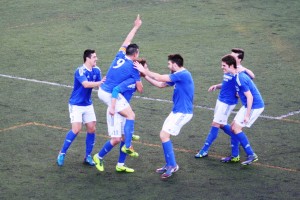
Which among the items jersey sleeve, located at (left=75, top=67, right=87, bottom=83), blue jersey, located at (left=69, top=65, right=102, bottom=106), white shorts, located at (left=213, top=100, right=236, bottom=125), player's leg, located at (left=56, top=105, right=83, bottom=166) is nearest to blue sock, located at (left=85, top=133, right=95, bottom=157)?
player's leg, located at (left=56, top=105, right=83, bottom=166)

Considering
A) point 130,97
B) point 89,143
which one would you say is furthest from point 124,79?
point 89,143

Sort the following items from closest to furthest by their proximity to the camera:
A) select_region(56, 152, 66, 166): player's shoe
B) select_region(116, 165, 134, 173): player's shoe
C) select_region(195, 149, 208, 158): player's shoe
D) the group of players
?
1. the group of players
2. select_region(116, 165, 134, 173): player's shoe
3. select_region(56, 152, 66, 166): player's shoe
4. select_region(195, 149, 208, 158): player's shoe

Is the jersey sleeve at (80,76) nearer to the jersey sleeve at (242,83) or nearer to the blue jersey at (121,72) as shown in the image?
the blue jersey at (121,72)

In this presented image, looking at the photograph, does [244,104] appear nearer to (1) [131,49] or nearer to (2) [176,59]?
(2) [176,59]

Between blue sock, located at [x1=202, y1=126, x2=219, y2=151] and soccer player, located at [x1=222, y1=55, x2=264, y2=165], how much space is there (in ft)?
1.31

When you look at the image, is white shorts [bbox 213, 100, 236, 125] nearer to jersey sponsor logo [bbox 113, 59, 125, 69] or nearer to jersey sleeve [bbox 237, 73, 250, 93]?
jersey sleeve [bbox 237, 73, 250, 93]

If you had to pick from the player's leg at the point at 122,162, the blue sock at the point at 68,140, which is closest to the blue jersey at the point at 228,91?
the player's leg at the point at 122,162

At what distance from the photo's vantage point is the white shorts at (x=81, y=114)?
14688 millimetres

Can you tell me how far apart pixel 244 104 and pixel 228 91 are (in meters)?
0.45

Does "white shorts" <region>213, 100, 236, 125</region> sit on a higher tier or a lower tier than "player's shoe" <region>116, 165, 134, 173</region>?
higher

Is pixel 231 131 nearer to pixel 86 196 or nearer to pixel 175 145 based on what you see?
pixel 175 145

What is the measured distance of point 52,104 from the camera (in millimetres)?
19125

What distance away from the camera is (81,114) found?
580 inches

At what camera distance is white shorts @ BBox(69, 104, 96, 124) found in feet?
48.2
